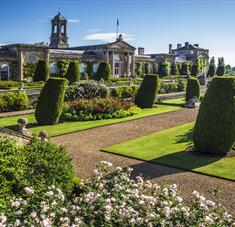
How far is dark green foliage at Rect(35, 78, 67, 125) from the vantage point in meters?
19.7

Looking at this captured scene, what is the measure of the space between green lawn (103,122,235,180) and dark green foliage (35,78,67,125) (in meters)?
5.80

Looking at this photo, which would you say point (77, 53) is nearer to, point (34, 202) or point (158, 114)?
point (158, 114)

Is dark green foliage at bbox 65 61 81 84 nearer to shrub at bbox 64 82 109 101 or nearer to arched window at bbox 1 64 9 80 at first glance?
arched window at bbox 1 64 9 80

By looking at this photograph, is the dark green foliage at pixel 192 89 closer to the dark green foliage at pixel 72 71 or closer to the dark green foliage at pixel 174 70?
the dark green foliage at pixel 72 71

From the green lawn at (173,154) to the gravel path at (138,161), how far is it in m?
0.50

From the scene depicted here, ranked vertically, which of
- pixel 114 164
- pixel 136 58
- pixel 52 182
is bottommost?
pixel 114 164

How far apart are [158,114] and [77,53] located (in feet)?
98.3

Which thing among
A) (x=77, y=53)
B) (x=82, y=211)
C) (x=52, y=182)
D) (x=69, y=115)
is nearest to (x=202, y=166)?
(x=52, y=182)

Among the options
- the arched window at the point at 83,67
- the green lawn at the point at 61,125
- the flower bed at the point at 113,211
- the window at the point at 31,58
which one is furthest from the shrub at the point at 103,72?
the flower bed at the point at 113,211

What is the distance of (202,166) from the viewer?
1247 centimetres

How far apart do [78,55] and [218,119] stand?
40236 mm

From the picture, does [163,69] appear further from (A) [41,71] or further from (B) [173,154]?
(B) [173,154]

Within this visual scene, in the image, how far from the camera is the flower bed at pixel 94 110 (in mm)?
22244

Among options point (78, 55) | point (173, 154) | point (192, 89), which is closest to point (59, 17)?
point (78, 55)
